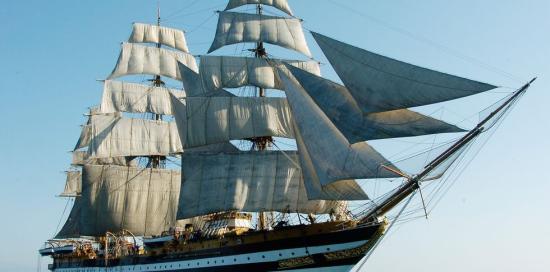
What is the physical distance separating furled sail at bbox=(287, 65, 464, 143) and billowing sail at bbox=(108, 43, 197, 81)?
34529mm

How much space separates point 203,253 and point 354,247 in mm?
11960

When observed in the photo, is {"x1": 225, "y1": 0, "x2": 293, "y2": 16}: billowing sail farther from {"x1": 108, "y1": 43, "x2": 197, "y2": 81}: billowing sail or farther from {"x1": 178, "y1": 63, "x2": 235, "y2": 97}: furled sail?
{"x1": 108, "y1": 43, "x2": 197, "y2": 81}: billowing sail

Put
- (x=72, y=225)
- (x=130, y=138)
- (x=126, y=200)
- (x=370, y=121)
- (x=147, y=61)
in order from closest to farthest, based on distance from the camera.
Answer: (x=370, y=121) < (x=126, y=200) < (x=130, y=138) < (x=72, y=225) < (x=147, y=61)

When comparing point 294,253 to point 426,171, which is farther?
point 294,253

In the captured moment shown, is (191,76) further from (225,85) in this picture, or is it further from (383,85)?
(383,85)

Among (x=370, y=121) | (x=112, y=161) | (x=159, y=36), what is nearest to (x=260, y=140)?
(x=370, y=121)

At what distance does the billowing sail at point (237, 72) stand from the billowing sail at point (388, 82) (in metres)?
14.0

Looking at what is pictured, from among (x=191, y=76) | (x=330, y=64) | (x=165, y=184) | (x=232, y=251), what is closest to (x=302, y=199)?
(x=232, y=251)

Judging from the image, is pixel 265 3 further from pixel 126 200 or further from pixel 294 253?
pixel 294 253

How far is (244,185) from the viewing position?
48.2m

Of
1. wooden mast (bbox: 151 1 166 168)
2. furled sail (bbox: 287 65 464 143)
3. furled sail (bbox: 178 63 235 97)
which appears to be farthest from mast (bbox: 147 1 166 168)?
furled sail (bbox: 287 65 464 143)

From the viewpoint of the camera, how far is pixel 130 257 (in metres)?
55.4

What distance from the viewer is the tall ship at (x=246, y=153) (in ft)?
121

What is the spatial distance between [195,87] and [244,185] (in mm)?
9640
